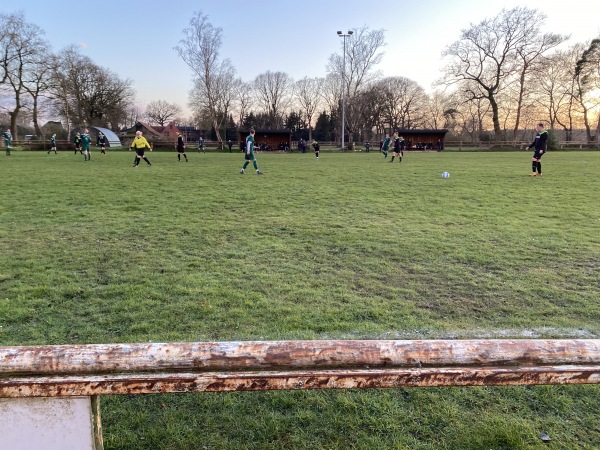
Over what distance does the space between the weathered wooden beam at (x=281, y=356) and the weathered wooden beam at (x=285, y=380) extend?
0.12 ft

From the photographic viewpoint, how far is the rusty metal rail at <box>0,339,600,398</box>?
5.37ft

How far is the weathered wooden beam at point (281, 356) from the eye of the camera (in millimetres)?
1671

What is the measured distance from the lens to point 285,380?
5.48 feet

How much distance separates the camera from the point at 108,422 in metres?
2.35

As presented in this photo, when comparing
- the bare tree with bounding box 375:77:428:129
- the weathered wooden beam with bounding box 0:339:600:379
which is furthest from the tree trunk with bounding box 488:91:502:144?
the weathered wooden beam with bounding box 0:339:600:379

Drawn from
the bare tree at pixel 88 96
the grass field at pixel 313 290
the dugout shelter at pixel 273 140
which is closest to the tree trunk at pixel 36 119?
the bare tree at pixel 88 96

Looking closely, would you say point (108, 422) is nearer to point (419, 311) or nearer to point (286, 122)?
point (419, 311)

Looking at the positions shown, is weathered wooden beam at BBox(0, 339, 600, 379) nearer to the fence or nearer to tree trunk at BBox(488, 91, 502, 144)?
the fence

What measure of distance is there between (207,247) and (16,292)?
2.55 meters

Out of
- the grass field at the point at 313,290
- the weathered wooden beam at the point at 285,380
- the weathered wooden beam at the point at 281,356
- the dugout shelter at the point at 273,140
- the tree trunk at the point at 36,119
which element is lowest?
the grass field at the point at 313,290

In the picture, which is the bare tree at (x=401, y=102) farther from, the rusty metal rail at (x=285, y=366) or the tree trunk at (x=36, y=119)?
the rusty metal rail at (x=285, y=366)

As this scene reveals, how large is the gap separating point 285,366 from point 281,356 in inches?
1.8

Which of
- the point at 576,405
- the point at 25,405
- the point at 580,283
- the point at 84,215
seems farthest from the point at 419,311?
the point at 84,215

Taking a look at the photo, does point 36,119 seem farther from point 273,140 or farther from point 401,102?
point 401,102
